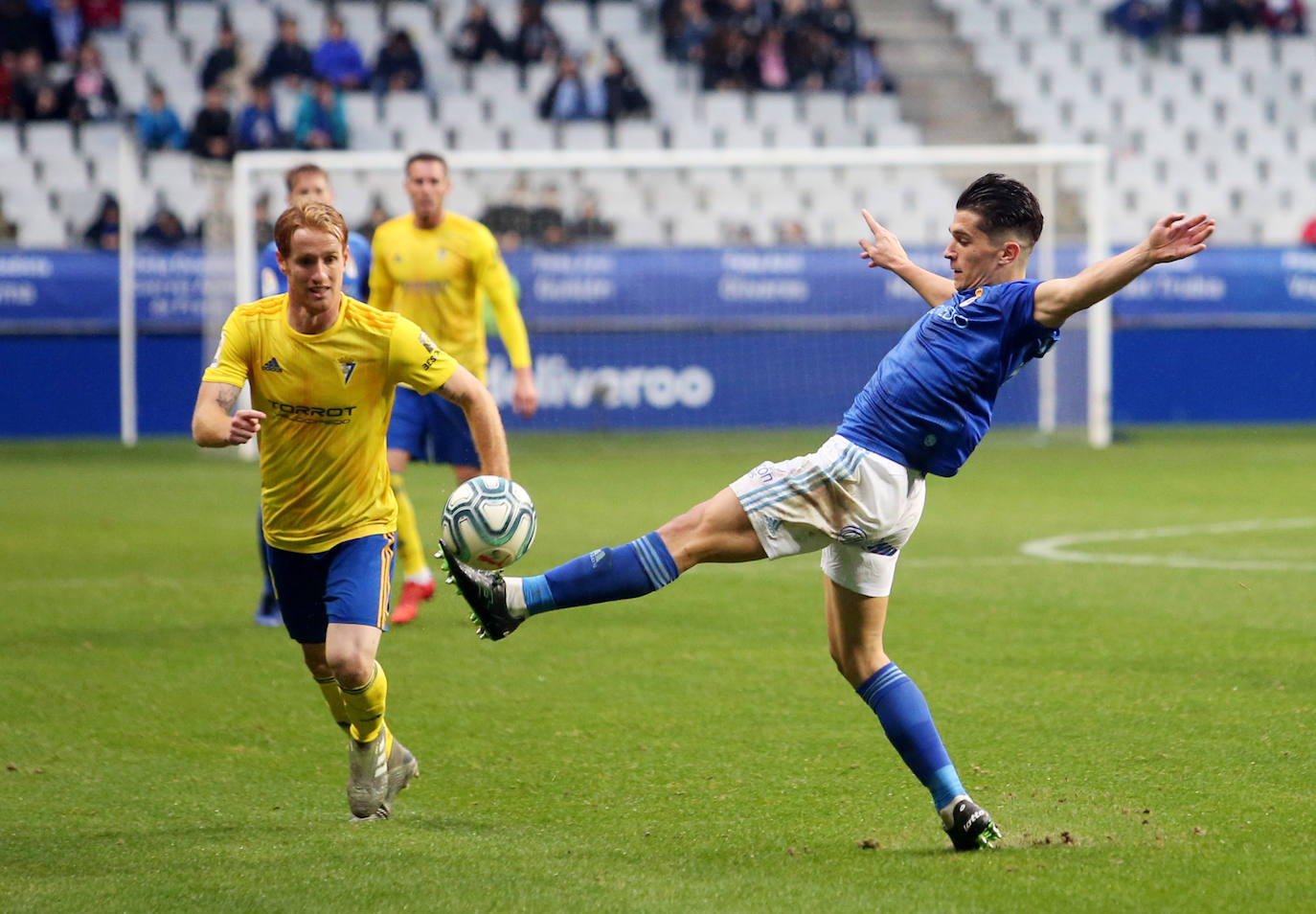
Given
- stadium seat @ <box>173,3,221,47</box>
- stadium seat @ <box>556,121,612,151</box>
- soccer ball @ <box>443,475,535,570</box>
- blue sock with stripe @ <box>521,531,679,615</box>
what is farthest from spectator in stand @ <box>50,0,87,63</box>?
blue sock with stripe @ <box>521,531,679,615</box>

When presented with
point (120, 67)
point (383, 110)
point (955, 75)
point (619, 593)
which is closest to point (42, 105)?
point (120, 67)

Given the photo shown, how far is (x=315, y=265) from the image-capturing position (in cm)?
504

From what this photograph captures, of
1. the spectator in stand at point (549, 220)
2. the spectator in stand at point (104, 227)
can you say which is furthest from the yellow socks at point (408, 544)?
the spectator in stand at point (104, 227)

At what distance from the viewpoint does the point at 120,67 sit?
23.8 m

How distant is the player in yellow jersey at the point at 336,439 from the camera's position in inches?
202

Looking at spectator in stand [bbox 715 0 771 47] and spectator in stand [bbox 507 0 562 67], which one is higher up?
spectator in stand [bbox 715 0 771 47]

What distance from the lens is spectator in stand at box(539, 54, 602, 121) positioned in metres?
23.4

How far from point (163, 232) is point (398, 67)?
4.47 m

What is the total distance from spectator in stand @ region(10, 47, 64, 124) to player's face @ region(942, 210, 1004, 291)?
65.5 feet

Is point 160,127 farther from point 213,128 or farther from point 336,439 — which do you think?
point 336,439

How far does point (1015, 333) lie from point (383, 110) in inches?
777

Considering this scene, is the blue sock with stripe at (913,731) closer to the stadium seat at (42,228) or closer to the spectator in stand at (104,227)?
the spectator in stand at (104,227)

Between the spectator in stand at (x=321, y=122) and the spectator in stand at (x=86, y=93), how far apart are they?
118 inches

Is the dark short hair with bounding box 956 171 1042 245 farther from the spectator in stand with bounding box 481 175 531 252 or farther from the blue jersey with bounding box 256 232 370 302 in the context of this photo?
the spectator in stand with bounding box 481 175 531 252
